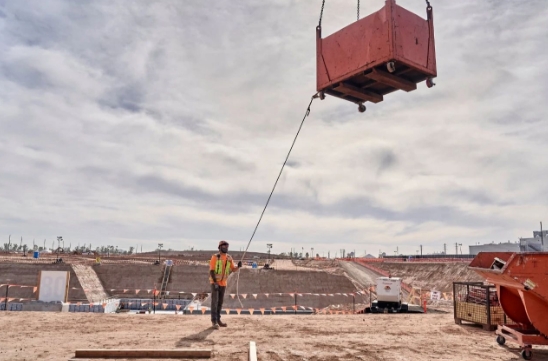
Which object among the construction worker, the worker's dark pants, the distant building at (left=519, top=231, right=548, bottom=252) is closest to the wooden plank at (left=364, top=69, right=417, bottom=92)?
the construction worker

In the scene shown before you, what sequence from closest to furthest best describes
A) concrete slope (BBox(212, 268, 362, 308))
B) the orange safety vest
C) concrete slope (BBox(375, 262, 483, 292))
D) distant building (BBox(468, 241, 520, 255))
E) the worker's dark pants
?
1. the worker's dark pants
2. the orange safety vest
3. concrete slope (BBox(212, 268, 362, 308))
4. concrete slope (BBox(375, 262, 483, 292))
5. distant building (BBox(468, 241, 520, 255))

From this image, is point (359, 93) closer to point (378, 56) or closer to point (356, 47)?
point (356, 47)

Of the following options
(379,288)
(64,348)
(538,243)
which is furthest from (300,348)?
(538,243)

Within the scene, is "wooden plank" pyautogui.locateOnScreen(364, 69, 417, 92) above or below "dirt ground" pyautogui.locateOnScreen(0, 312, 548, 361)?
above

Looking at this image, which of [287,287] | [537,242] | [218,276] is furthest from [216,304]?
[537,242]

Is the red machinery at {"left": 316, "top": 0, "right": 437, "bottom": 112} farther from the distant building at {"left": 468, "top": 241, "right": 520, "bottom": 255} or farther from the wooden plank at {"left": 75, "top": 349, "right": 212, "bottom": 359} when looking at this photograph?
the distant building at {"left": 468, "top": 241, "right": 520, "bottom": 255}

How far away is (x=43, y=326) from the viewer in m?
8.61

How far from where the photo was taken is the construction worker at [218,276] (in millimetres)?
8859

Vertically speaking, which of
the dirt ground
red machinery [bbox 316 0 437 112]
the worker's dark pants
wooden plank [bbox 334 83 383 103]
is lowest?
the dirt ground

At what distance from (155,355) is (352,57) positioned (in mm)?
6441

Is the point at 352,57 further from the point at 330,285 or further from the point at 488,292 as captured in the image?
the point at 330,285

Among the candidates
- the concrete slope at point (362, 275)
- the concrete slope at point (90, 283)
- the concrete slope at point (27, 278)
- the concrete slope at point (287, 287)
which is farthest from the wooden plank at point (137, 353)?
the concrete slope at point (362, 275)

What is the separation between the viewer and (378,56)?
24.6 feet

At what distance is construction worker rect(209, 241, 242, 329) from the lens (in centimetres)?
886
